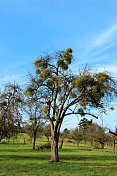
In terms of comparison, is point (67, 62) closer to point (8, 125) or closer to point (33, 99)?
point (33, 99)

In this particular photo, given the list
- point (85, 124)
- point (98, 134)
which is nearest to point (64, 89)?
point (85, 124)

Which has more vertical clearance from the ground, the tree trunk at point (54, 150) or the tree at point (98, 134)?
the tree at point (98, 134)

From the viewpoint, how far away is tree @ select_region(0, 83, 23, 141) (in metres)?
42.7

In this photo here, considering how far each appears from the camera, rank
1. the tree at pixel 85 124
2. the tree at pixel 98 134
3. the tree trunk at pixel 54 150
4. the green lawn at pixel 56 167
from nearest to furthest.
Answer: the green lawn at pixel 56 167 < the tree trunk at pixel 54 150 < the tree at pixel 85 124 < the tree at pixel 98 134

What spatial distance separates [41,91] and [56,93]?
5.35 ft

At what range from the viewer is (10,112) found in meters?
43.0

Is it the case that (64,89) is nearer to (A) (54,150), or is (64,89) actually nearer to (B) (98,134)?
(A) (54,150)

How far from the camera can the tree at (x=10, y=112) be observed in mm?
42688

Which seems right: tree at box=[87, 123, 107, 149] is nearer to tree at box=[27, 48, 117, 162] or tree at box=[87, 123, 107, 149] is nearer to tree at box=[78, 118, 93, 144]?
tree at box=[78, 118, 93, 144]

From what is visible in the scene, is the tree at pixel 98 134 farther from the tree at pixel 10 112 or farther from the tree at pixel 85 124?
the tree at pixel 10 112

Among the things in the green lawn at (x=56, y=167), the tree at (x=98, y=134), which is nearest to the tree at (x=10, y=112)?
the green lawn at (x=56, y=167)

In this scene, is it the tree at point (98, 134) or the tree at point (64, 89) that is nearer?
the tree at point (64, 89)

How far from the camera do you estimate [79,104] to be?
107ft

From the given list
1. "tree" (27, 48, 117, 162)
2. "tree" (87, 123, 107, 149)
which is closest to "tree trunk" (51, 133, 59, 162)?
"tree" (27, 48, 117, 162)
